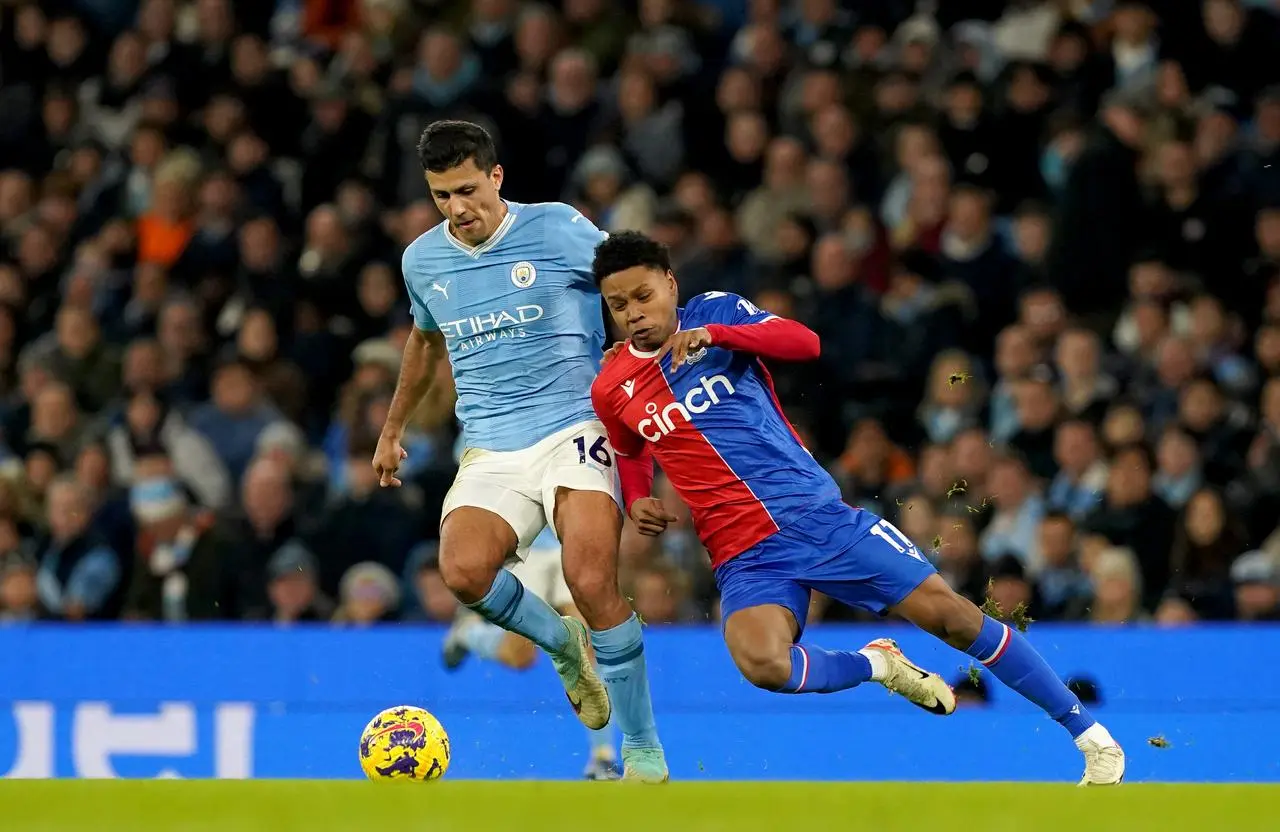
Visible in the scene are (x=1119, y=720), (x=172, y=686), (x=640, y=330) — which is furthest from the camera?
(x=172, y=686)

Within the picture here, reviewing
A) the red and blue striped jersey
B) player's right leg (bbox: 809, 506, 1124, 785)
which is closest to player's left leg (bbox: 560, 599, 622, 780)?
the red and blue striped jersey

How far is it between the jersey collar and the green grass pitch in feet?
7.02

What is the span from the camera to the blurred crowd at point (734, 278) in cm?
1002

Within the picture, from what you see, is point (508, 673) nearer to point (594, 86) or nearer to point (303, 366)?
point (303, 366)

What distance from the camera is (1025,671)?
7.10 metres

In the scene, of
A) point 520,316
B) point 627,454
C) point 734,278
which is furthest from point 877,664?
point 734,278

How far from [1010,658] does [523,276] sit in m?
2.17

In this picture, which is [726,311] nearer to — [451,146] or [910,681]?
[451,146]

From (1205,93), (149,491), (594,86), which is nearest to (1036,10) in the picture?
(1205,93)

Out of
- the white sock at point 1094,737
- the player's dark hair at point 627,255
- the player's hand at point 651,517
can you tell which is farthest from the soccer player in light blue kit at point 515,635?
the white sock at point 1094,737

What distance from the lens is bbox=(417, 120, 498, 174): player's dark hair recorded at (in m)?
7.25

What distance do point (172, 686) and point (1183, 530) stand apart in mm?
5081

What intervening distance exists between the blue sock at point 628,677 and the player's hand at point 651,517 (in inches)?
19.8

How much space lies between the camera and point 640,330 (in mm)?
7051
